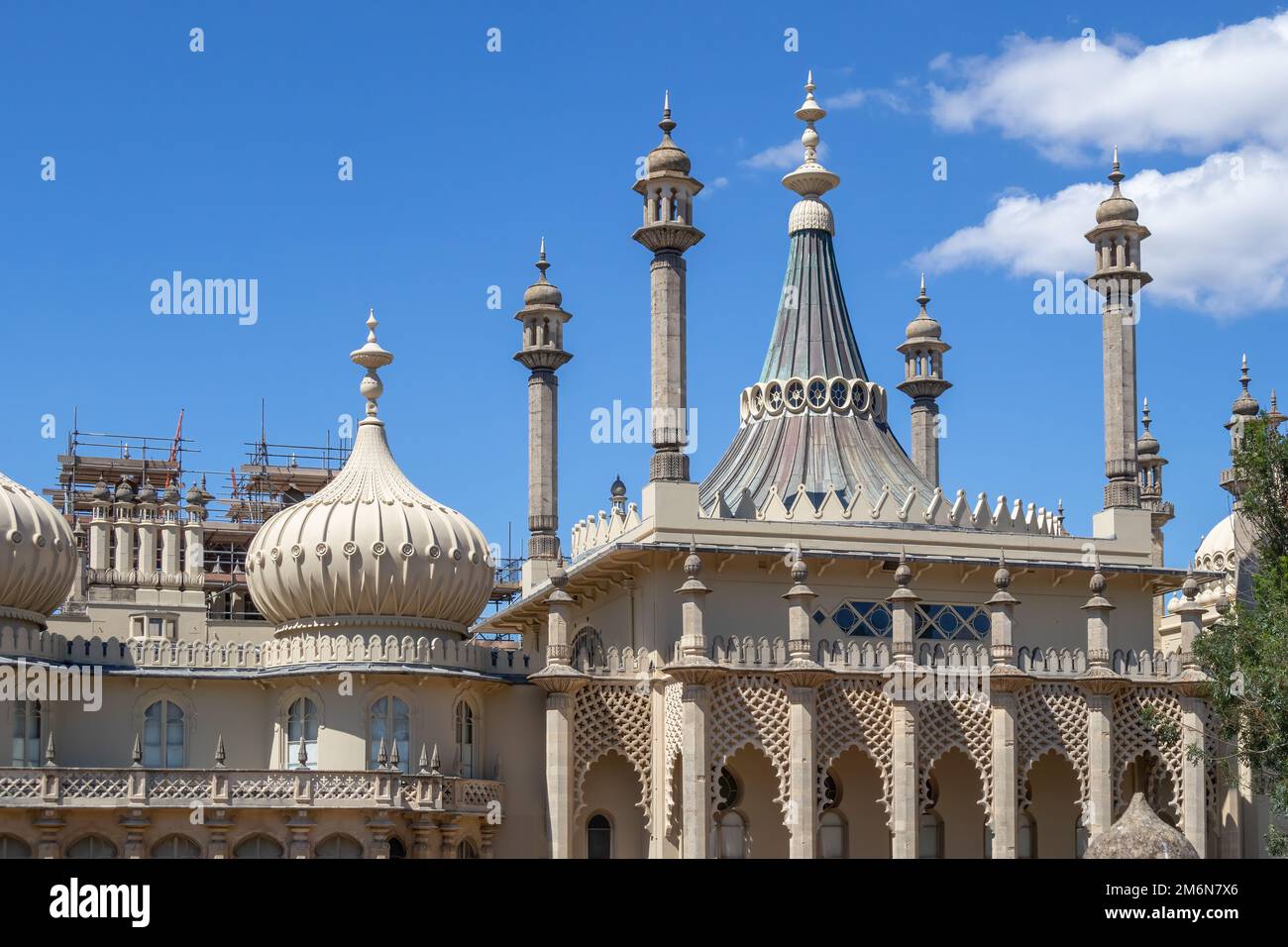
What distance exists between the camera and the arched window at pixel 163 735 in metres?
36.5

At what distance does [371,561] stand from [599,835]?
7.08 meters

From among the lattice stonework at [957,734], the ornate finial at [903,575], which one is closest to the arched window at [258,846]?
the lattice stonework at [957,734]

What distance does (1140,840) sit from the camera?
25.0 meters

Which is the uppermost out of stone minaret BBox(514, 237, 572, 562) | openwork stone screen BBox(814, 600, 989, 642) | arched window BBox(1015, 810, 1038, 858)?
stone minaret BBox(514, 237, 572, 562)

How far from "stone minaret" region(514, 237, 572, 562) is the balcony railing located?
1017 centimetres

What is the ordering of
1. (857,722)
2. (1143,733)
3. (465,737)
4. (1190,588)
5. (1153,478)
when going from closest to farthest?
1. (465,737)
2. (857,722)
3. (1143,733)
4. (1190,588)
5. (1153,478)

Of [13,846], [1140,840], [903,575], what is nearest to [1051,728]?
[903,575]

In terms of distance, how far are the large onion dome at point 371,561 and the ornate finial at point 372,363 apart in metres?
1.62

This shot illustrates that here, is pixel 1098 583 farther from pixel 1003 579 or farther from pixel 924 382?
pixel 924 382

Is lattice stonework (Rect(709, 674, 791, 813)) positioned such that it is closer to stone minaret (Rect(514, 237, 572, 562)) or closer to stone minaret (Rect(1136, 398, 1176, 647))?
stone minaret (Rect(514, 237, 572, 562))

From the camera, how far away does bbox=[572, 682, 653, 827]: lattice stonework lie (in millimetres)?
37469

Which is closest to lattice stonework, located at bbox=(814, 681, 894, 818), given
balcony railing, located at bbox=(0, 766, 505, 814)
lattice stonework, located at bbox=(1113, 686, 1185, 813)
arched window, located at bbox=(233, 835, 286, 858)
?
lattice stonework, located at bbox=(1113, 686, 1185, 813)
